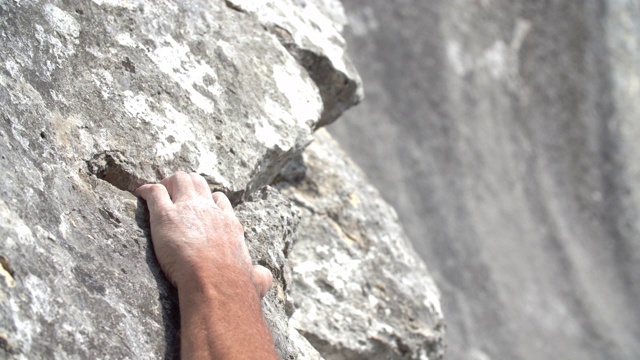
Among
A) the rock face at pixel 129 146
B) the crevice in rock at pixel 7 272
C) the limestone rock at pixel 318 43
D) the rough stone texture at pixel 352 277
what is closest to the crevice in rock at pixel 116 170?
the rock face at pixel 129 146

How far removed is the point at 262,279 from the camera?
2.36 metres

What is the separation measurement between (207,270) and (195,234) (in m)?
0.12

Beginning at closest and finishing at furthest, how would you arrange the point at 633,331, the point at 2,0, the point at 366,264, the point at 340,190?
the point at 2,0, the point at 366,264, the point at 340,190, the point at 633,331

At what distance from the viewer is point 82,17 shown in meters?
2.45

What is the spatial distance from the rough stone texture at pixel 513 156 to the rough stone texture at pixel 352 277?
7385 millimetres

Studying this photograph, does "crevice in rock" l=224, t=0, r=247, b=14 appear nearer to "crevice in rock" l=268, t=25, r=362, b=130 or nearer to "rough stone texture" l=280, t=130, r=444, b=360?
"crevice in rock" l=268, t=25, r=362, b=130

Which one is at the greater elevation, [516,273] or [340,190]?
[516,273]

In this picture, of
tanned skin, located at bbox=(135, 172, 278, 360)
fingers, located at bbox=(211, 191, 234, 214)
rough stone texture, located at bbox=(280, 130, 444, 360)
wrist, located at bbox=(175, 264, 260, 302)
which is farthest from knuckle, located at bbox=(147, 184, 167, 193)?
rough stone texture, located at bbox=(280, 130, 444, 360)

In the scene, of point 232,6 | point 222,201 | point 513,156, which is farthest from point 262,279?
point 513,156

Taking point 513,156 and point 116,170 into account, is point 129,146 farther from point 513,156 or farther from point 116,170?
point 513,156

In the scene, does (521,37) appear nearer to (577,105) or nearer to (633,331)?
(577,105)

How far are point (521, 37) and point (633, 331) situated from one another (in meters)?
5.49

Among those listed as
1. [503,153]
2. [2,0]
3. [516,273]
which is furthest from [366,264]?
[503,153]

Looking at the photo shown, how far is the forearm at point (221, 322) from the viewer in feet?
6.57
